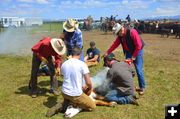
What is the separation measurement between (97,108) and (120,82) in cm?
75

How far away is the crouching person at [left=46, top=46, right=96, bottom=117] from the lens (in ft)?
14.4

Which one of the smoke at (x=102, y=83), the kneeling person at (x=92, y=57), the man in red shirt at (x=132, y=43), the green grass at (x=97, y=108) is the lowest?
the green grass at (x=97, y=108)

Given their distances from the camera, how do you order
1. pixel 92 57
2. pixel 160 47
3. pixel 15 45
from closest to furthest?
pixel 92 57 → pixel 160 47 → pixel 15 45

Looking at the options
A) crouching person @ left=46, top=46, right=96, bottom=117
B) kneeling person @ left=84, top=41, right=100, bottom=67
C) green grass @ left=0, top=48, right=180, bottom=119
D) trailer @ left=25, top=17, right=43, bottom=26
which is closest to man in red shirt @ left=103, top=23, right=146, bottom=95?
green grass @ left=0, top=48, right=180, bottom=119

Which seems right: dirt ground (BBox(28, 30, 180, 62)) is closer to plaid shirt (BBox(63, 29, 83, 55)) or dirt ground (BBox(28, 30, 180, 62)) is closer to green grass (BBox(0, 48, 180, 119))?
green grass (BBox(0, 48, 180, 119))

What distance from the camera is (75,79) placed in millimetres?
4441

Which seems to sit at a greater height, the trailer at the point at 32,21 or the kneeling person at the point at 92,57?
the trailer at the point at 32,21

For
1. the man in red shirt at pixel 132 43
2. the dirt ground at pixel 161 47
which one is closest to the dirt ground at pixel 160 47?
the dirt ground at pixel 161 47

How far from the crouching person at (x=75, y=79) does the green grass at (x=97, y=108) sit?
30 centimetres

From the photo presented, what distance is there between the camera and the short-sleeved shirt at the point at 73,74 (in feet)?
14.4

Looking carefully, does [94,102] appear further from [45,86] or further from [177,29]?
[177,29]

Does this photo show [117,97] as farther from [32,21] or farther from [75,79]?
[32,21]

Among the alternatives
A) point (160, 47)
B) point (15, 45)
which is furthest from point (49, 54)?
point (15, 45)

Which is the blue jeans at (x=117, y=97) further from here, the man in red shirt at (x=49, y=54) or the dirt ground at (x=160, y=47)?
the dirt ground at (x=160, y=47)
